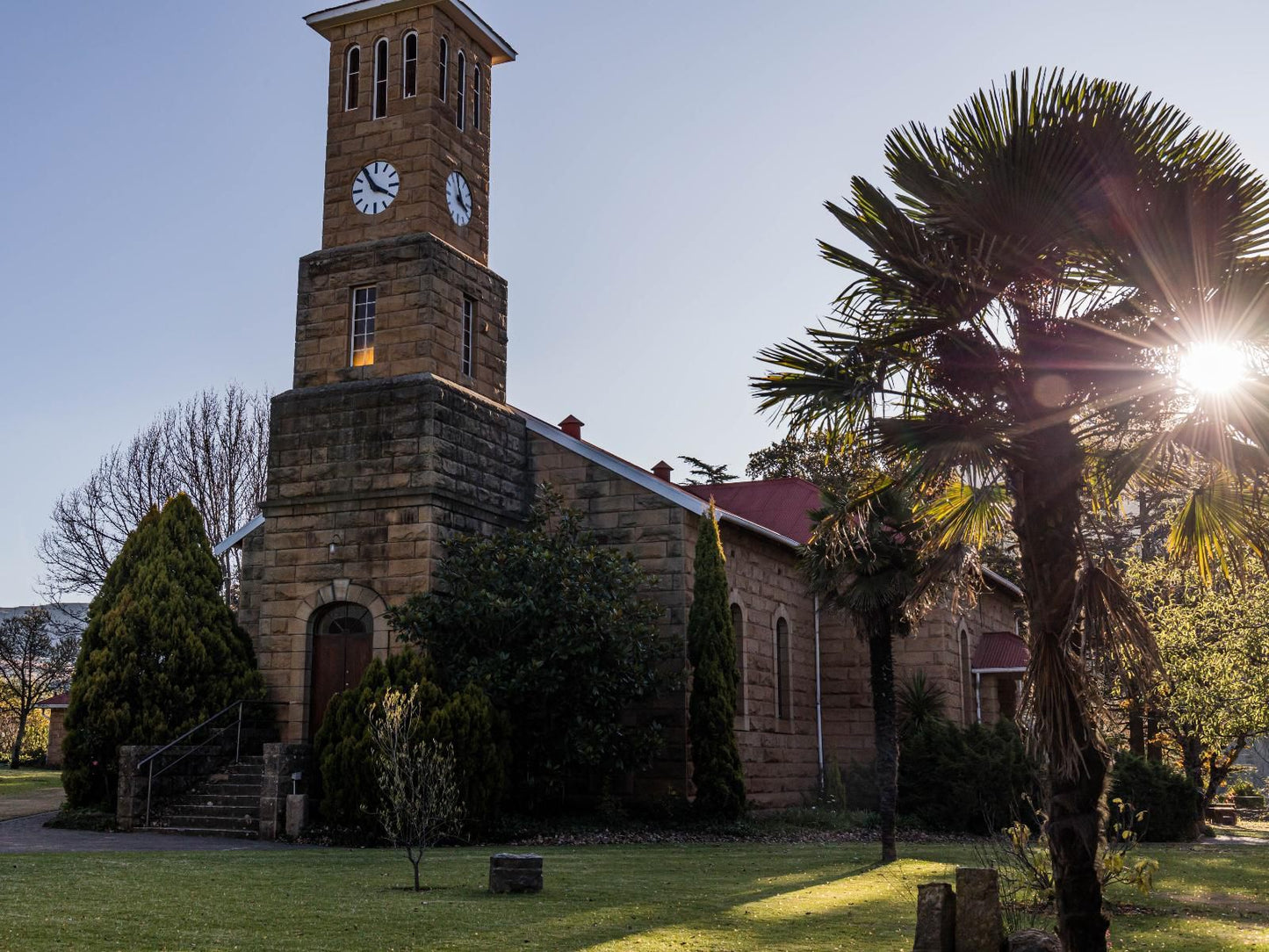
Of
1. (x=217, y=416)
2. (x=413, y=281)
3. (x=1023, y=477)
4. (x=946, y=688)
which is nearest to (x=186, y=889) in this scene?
(x=1023, y=477)

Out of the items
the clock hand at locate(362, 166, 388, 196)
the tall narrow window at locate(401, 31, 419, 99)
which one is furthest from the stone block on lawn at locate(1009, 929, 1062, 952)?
the tall narrow window at locate(401, 31, 419, 99)

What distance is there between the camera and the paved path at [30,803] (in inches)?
887

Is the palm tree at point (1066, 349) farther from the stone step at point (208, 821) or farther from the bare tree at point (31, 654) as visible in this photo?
the bare tree at point (31, 654)

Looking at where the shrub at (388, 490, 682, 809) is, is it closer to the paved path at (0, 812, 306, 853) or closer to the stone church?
the stone church

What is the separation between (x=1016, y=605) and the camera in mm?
37094

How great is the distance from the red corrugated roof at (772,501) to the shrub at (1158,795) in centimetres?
860

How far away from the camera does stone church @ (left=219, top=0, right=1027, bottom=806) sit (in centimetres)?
2188

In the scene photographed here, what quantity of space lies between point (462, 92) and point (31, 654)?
29.1 metres

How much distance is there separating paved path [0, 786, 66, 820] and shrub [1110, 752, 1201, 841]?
1920 centimetres

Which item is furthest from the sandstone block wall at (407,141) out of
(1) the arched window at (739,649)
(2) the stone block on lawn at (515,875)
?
(2) the stone block on lawn at (515,875)

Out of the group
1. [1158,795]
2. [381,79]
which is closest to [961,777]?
[1158,795]

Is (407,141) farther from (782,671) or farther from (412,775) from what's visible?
(412,775)

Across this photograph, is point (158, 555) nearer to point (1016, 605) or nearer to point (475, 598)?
point (475, 598)

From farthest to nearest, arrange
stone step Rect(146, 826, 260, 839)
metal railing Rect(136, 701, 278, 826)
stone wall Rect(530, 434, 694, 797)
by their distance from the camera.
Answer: stone wall Rect(530, 434, 694, 797)
metal railing Rect(136, 701, 278, 826)
stone step Rect(146, 826, 260, 839)
